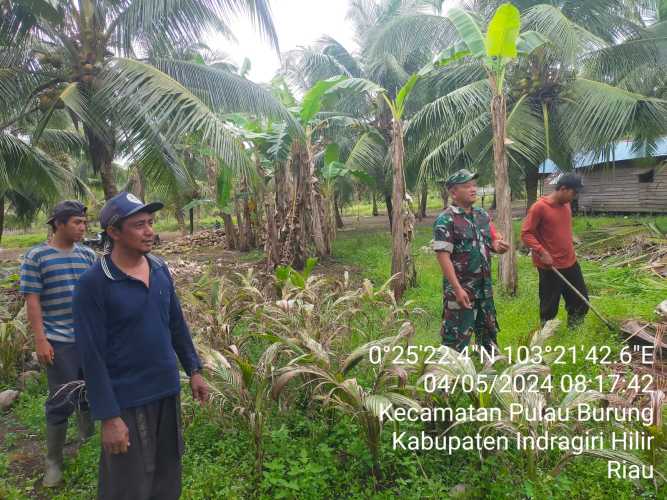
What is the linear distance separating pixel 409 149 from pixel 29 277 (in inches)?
450

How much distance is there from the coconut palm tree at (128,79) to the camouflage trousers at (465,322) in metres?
3.24

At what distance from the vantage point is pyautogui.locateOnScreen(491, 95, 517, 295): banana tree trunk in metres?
6.65

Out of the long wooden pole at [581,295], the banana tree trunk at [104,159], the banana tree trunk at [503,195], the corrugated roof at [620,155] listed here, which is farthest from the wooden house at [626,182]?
the banana tree trunk at [104,159]

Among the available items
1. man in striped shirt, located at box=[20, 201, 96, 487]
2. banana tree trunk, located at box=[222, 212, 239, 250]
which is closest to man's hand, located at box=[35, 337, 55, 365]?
man in striped shirt, located at box=[20, 201, 96, 487]

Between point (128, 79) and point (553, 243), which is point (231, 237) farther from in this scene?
point (553, 243)

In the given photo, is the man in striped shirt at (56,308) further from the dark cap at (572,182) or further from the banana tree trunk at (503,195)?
the banana tree trunk at (503,195)

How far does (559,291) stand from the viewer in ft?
14.3

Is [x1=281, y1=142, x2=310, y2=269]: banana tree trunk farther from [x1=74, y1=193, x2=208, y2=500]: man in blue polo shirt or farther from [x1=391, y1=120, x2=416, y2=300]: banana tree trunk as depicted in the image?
[x1=74, y1=193, x2=208, y2=500]: man in blue polo shirt

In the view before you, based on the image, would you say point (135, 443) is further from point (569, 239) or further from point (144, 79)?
point (144, 79)

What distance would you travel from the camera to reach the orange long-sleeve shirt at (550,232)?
13.8 ft

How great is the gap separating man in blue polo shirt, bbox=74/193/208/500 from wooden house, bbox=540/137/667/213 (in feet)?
43.0

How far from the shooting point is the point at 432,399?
2.85 meters

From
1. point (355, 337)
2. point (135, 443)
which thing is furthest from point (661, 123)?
point (135, 443)

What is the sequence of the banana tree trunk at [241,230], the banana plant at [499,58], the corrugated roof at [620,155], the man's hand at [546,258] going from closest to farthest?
the man's hand at [546,258] → the banana plant at [499,58] → the corrugated roof at [620,155] → the banana tree trunk at [241,230]
